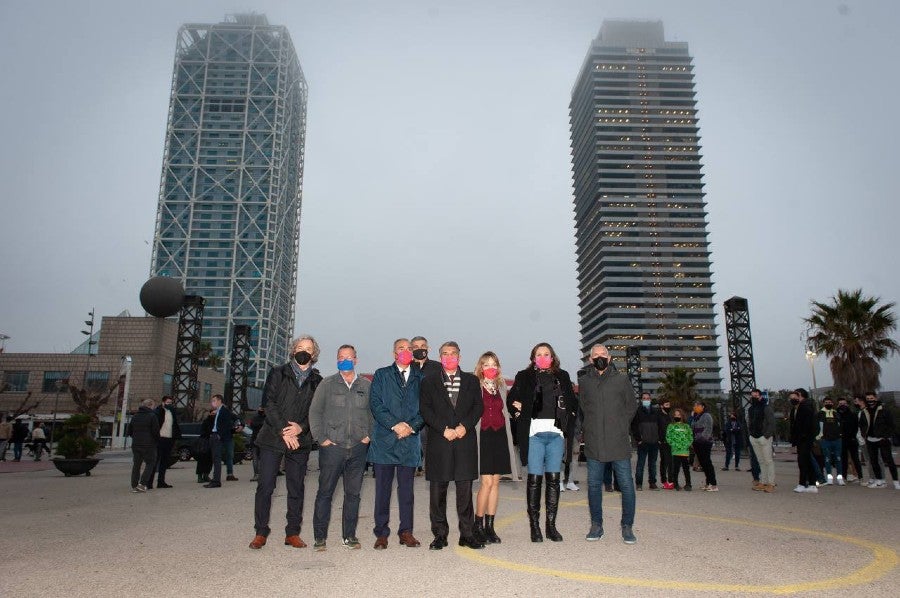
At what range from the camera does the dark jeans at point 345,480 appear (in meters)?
5.46

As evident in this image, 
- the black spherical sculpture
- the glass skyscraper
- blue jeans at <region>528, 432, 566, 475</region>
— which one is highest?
the glass skyscraper

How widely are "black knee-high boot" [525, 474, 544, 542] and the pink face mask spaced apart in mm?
1621

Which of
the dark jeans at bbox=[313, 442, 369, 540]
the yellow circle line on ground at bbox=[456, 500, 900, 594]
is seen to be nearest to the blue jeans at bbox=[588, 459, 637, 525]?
the yellow circle line on ground at bbox=[456, 500, 900, 594]

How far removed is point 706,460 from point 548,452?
689 cm

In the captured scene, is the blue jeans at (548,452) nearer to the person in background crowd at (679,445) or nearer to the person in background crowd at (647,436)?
the person in background crowd at (647,436)

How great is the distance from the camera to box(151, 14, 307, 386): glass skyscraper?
468ft

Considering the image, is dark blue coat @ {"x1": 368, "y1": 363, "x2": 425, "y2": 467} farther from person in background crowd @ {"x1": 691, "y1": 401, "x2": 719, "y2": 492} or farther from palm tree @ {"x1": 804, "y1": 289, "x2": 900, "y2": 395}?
palm tree @ {"x1": 804, "y1": 289, "x2": 900, "y2": 395}

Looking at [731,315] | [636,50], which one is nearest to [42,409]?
[731,315]

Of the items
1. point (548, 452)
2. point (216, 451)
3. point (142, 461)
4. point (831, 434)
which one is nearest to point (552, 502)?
point (548, 452)

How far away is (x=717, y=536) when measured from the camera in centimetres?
583

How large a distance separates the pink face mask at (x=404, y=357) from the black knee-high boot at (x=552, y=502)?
5.64ft

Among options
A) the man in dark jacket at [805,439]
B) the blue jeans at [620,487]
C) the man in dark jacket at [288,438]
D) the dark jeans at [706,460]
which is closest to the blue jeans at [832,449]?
the man in dark jacket at [805,439]

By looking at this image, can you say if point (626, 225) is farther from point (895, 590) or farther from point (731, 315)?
point (895, 590)

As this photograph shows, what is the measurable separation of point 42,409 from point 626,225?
150 meters
